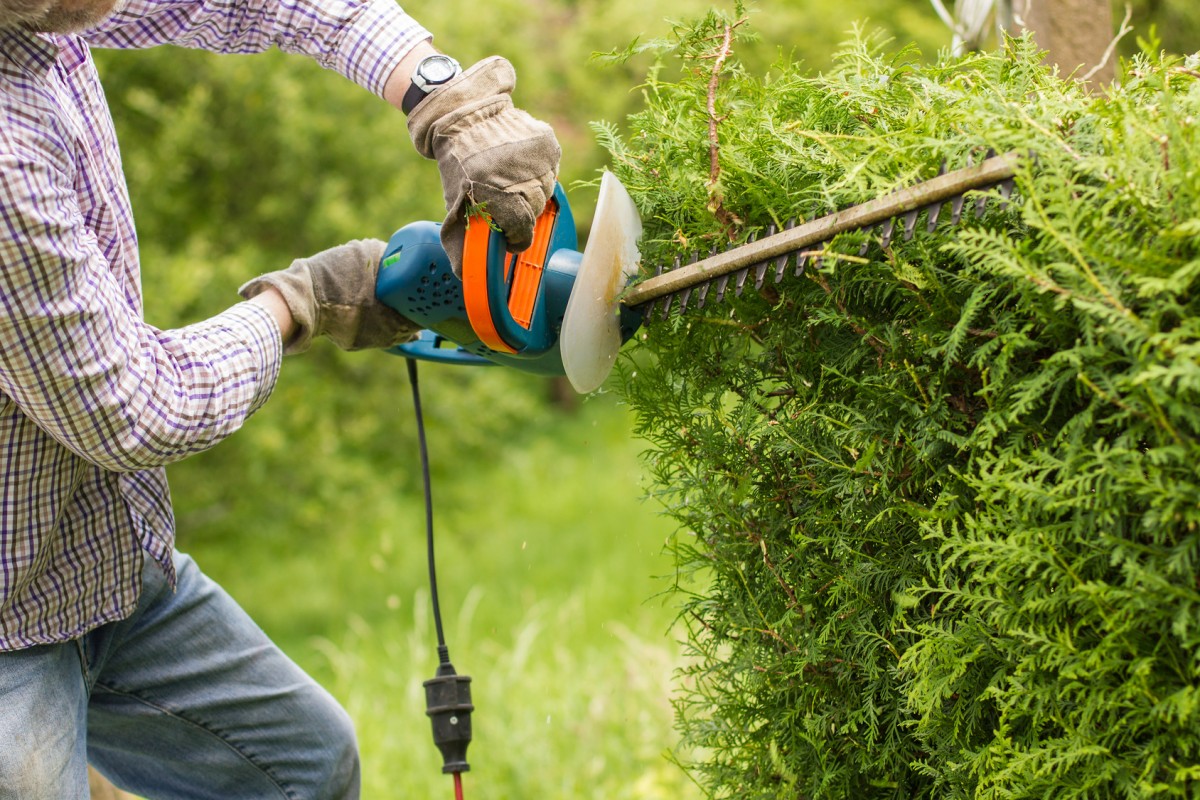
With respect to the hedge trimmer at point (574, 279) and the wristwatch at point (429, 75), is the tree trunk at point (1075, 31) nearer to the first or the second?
the hedge trimmer at point (574, 279)

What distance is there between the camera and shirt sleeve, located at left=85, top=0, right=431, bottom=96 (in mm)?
1897

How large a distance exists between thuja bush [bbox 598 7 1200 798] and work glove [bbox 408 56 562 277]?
5.8 inches

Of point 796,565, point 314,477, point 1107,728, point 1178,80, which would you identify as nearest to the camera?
point 1107,728

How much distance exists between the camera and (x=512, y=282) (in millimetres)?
1809

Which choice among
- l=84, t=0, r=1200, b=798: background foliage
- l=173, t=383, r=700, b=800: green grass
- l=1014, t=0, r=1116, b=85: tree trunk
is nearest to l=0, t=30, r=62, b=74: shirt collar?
l=173, t=383, r=700, b=800: green grass

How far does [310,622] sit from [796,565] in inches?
249

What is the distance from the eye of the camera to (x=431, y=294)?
1905 mm

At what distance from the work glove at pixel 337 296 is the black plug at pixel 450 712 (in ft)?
2.12

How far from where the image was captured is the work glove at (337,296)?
1912 millimetres

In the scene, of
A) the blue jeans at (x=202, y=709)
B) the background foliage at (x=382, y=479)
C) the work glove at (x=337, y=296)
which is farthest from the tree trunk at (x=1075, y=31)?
the background foliage at (x=382, y=479)

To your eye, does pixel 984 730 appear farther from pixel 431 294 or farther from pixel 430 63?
pixel 430 63

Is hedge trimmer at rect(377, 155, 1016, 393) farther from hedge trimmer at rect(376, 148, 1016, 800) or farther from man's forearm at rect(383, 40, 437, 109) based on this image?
man's forearm at rect(383, 40, 437, 109)

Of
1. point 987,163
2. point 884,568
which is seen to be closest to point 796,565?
point 884,568

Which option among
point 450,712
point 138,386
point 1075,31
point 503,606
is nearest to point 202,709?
point 450,712
